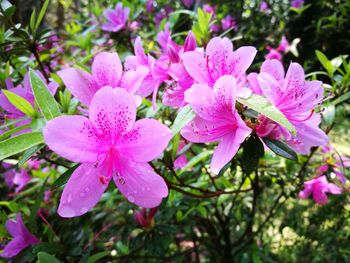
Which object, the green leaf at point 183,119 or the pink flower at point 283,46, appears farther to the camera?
the pink flower at point 283,46

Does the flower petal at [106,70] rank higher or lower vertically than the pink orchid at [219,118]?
higher

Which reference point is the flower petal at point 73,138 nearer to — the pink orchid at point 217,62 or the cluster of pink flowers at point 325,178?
the pink orchid at point 217,62

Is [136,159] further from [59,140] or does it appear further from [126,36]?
[126,36]

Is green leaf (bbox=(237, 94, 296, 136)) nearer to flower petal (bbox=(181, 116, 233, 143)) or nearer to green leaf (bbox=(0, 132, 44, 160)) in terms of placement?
flower petal (bbox=(181, 116, 233, 143))

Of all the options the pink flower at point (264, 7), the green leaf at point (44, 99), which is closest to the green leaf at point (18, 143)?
the green leaf at point (44, 99)

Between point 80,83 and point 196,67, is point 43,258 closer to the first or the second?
point 80,83
